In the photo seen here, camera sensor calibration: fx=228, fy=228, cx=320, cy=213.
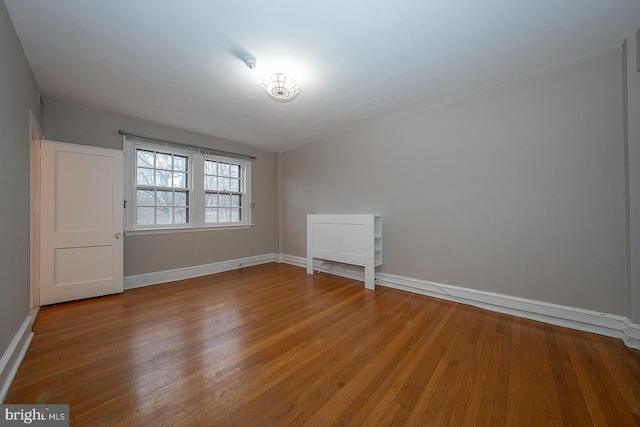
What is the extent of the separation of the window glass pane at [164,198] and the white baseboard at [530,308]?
364cm

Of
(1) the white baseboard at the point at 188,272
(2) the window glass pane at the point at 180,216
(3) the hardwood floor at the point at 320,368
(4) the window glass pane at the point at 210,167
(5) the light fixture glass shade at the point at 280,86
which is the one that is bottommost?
(3) the hardwood floor at the point at 320,368

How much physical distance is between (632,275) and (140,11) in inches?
171

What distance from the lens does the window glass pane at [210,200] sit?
4309mm

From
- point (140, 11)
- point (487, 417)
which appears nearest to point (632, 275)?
point (487, 417)

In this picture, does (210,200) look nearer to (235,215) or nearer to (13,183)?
(235,215)

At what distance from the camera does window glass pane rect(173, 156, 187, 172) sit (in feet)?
12.9

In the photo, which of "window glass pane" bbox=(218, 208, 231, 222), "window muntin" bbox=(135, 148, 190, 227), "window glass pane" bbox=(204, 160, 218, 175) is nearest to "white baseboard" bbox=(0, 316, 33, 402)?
"window muntin" bbox=(135, 148, 190, 227)

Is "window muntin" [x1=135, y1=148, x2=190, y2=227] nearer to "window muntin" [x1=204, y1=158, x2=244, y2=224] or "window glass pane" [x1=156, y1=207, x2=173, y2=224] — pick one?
"window glass pane" [x1=156, y1=207, x2=173, y2=224]

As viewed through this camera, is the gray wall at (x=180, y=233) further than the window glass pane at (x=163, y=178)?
No

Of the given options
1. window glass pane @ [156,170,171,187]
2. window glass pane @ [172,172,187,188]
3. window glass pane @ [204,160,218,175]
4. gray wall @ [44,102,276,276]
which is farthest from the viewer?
window glass pane @ [204,160,218,175]

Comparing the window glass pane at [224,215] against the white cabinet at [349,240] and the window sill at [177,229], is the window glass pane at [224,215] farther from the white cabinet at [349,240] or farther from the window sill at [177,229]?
the white cabinet at [349,240]

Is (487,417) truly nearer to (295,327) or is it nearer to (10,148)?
(295,327)

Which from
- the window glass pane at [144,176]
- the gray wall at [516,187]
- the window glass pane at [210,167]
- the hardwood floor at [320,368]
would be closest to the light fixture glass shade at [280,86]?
the gray wall at [516,187]

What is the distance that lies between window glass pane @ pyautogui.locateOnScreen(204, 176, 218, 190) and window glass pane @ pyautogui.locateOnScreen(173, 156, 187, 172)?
39cm
